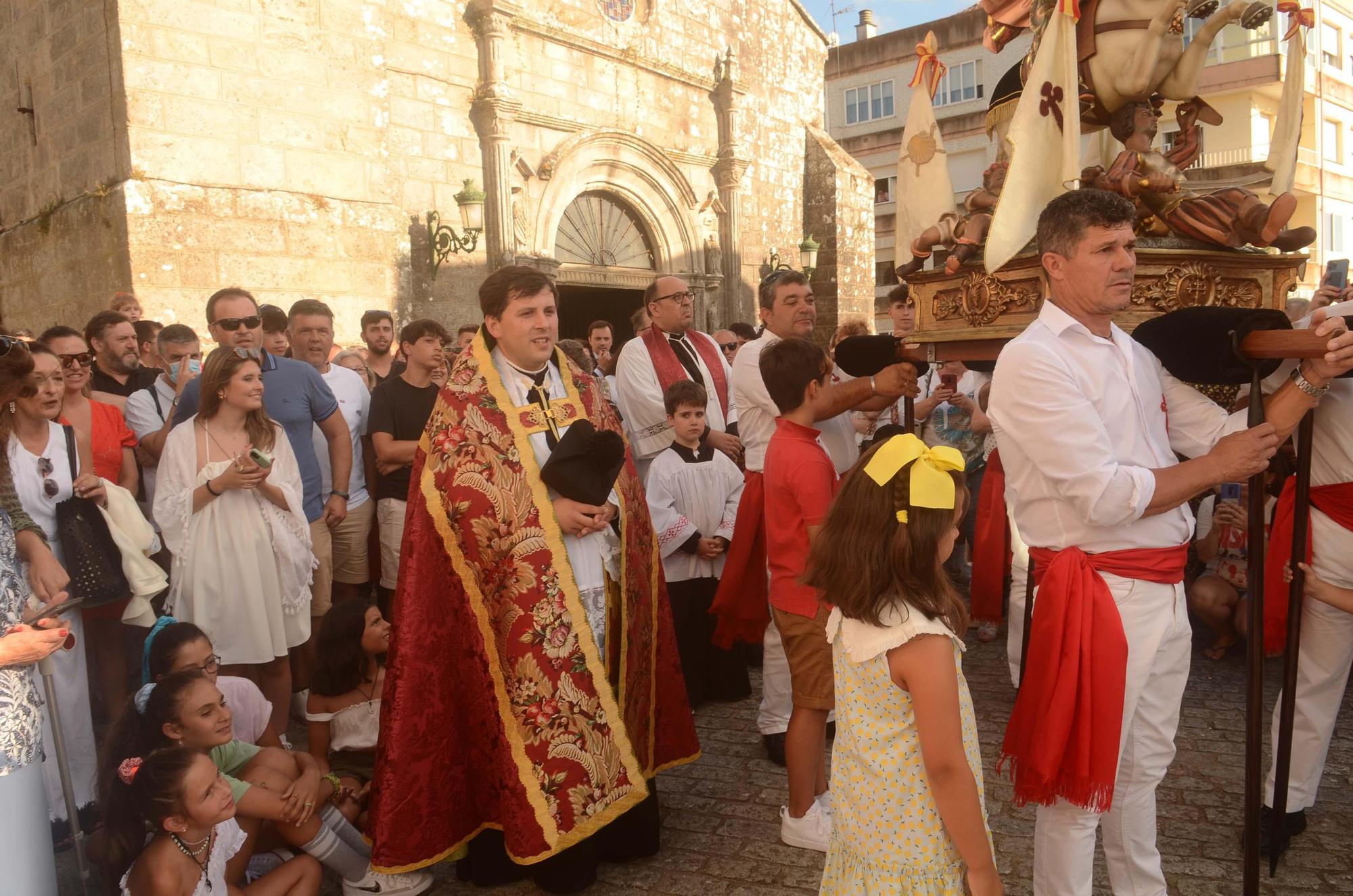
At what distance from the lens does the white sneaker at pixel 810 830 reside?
10.4 feet

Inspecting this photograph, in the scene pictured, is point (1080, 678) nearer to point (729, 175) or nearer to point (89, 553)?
point (89, 553)

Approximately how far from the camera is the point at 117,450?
444 cm

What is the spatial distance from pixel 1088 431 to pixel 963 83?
3022 centimetres

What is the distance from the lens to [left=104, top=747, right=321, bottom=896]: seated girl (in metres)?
2.53

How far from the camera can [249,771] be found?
3033 mm

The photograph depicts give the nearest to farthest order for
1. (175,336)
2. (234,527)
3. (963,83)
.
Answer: (234,527) → (175,336) → (963,83)

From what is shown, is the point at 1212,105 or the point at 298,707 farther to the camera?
the point at 1212,105

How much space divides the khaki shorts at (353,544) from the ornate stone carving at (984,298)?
342 cm

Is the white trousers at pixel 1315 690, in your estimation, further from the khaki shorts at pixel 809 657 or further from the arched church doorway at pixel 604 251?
the arched church doorway at pixel 604 251

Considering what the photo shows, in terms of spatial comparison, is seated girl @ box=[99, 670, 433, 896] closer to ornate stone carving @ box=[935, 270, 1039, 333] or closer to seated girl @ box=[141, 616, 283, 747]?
seated girl @ box=[141, 616, 283, 747]

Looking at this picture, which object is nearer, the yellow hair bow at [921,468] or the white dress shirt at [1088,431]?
the yellow hair bow at [921,468]

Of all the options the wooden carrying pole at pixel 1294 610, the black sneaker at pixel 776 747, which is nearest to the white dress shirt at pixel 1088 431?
the wooden carrying pole at pixel 1294 610

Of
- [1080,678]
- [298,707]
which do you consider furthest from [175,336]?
[1080,678]

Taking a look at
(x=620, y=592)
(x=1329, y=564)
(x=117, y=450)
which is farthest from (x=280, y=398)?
(x=1329, y=564)
